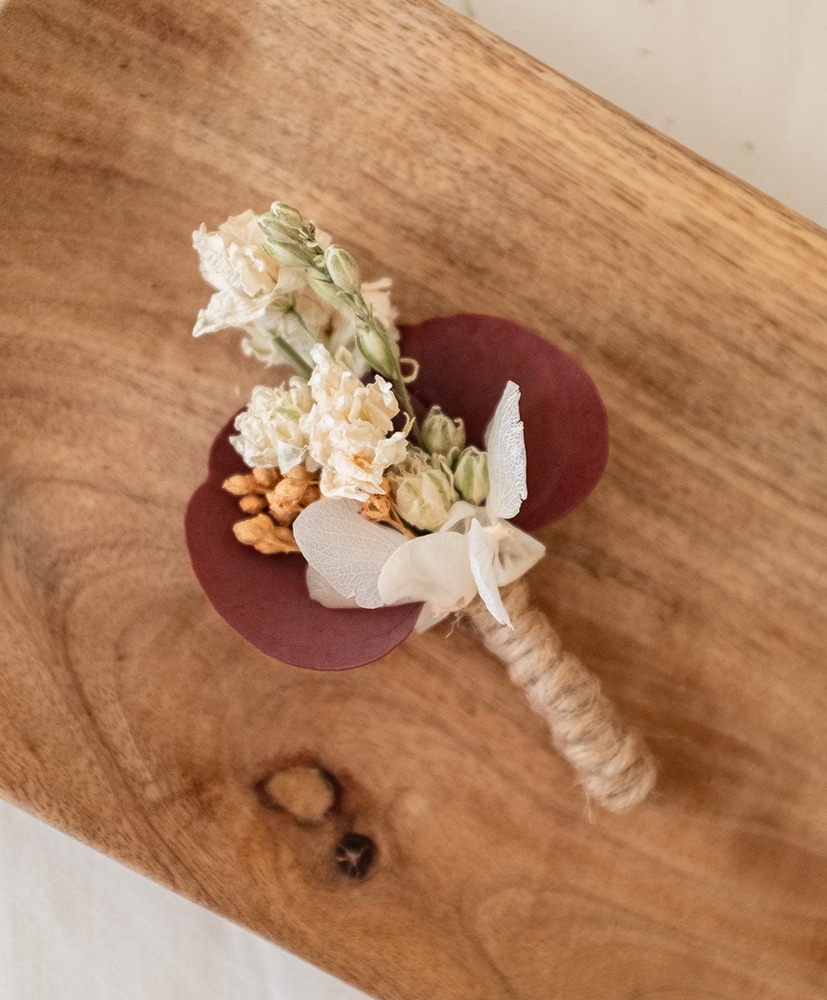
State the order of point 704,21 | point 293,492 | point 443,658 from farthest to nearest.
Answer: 1. point 704,21
2. point 443,658
3. point 293,492

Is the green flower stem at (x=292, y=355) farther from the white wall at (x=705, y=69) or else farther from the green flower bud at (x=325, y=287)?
the white wall at (x=705, y=69)

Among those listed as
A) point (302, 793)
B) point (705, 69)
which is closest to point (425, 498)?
point (302, 793)

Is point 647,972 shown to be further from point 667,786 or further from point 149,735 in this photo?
point 149,735

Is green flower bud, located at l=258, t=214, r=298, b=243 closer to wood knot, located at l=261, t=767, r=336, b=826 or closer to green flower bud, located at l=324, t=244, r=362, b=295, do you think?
green flower bud, located at l=324, t=244, r=362, b=295

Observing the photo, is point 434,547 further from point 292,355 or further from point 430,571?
point 292,355

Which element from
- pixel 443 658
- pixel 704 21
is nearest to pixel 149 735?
pixel 443 658
